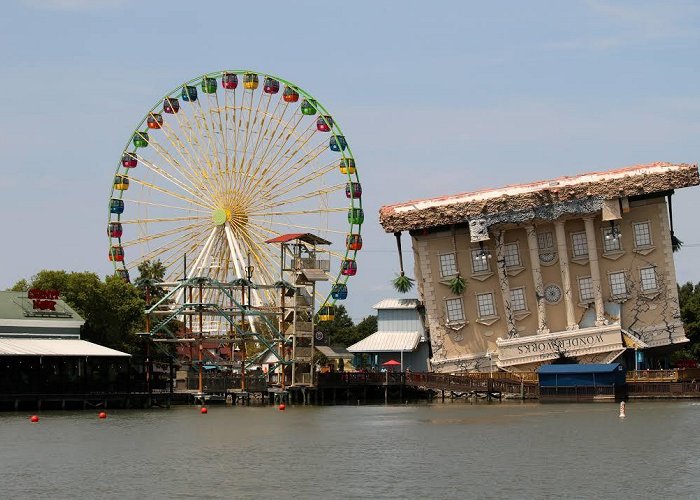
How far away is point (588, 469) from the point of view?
179 feet

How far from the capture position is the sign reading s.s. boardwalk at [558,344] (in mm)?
103188

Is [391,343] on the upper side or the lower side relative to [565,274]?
lower

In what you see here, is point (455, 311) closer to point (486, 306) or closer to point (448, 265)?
point (486, 306)

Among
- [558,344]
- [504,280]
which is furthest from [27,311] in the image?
[558,344]

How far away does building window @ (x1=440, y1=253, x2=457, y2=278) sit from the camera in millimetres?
109250

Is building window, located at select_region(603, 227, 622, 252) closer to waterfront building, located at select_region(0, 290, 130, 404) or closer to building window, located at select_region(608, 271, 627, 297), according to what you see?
building window, located at select_region(608, 271, 627, 297)

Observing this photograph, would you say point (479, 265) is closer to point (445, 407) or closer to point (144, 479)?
point (445, 407)

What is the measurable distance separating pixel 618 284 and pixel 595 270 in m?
2.29

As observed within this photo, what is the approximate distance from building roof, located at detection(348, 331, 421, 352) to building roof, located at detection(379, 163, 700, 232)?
37.2 feet

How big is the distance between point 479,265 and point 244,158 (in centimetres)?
1956

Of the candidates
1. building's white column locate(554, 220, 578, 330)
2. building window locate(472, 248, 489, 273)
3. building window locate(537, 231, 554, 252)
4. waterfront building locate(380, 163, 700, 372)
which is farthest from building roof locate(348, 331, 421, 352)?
building's white column locate(554, 220, 578, 330)

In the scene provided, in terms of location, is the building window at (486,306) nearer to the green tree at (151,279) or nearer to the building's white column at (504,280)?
the building's white column at (504,280)

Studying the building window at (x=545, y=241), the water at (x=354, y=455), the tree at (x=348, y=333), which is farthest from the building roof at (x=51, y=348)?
the tree at (x=348, y=333)

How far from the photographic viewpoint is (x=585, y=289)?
348 ft
